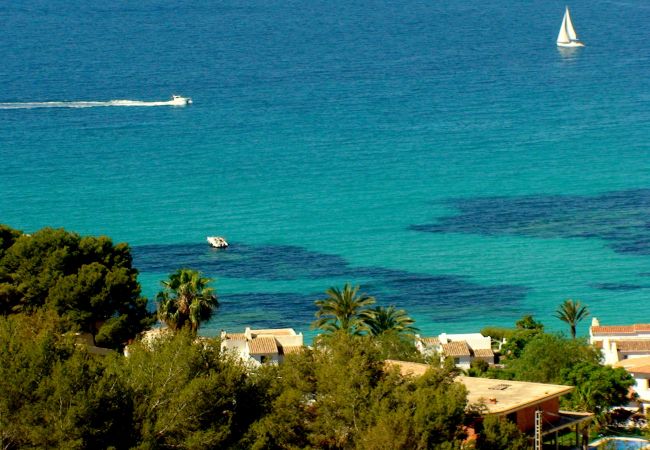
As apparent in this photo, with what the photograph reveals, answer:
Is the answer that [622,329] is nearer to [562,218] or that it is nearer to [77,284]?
[562,218]

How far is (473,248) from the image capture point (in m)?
99.9

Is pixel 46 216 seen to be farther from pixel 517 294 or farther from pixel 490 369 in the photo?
pixel 490 369

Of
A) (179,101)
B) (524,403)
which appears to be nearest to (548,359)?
(524,403)

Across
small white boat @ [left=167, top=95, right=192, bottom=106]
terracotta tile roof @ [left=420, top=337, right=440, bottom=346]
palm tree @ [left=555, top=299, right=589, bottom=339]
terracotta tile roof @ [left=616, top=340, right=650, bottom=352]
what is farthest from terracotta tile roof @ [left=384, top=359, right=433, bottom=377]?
small white boat @ [left=167, top=95, right=192, bottom=106]

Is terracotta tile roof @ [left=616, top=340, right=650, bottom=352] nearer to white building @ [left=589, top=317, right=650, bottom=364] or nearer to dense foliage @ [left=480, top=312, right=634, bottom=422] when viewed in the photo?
white building @ [left=589, top=317, right=650, bottom=364]

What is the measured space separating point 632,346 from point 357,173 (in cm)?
5713

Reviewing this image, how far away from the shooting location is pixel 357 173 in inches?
5064

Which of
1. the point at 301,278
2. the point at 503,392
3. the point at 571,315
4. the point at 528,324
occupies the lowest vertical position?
the point at 503,392

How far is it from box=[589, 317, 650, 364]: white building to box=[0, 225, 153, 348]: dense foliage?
81.0 feet

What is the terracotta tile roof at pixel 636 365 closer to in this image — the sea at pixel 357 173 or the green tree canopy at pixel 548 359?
the green tree canopy at pixel 548 359

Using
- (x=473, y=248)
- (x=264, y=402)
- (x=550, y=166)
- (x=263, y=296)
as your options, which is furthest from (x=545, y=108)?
(x=264, y=402)

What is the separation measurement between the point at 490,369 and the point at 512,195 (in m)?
50.4

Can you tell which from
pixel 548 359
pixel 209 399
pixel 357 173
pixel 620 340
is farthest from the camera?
pixel 357 173

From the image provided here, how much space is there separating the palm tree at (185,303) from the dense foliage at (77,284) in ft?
7.51
